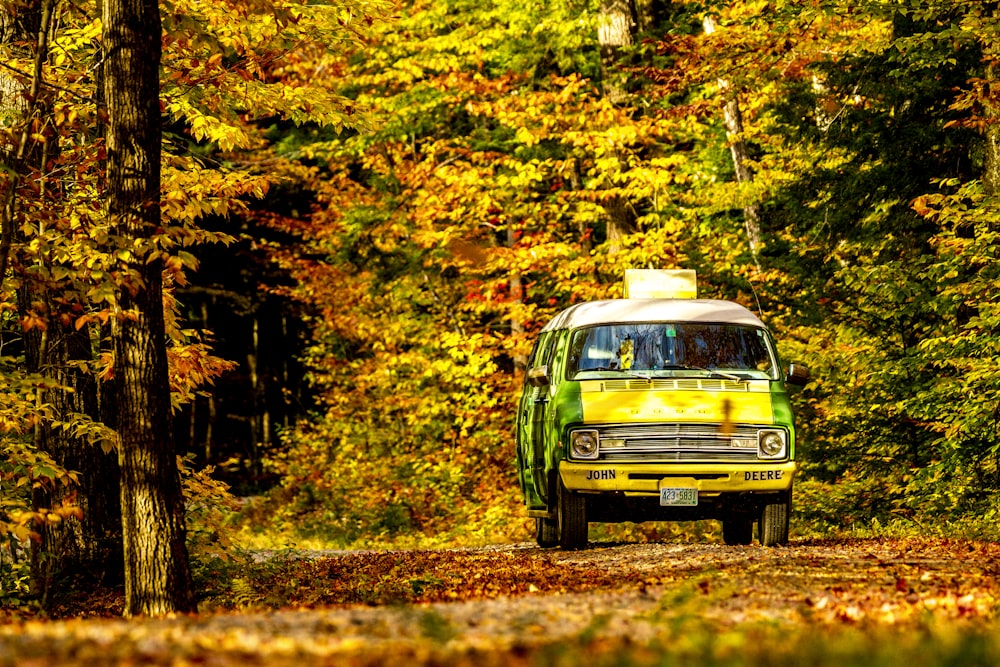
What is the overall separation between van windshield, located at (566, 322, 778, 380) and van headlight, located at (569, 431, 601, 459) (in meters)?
0.73

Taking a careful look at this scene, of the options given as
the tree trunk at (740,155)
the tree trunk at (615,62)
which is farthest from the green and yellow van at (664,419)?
the tree trunk at (740,155)

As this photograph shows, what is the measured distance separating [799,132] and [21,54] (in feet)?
36.1

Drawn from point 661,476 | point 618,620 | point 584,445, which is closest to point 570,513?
point 584,445

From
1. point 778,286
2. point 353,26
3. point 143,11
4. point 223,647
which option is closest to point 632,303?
point 353,26

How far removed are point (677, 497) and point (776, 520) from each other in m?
1.16

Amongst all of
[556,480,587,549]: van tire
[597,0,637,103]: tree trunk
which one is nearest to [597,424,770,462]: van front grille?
[556,480,587,549]: van tire

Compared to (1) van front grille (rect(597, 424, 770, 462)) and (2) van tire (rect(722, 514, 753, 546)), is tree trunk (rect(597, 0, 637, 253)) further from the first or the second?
(1) van front grille (rect(597, 424, 770, 462))

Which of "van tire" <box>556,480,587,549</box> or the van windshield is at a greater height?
the van windshield

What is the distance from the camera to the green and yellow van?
12.5m

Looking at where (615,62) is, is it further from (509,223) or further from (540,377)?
(540,377)

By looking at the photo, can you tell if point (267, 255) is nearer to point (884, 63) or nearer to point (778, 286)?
point (778, 286)

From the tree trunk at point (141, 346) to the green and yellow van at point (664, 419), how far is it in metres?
4.34

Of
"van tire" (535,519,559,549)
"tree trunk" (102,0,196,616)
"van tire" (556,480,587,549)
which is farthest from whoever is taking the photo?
"van tire" (535,519,559,549)

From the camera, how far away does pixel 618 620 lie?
261 inches
